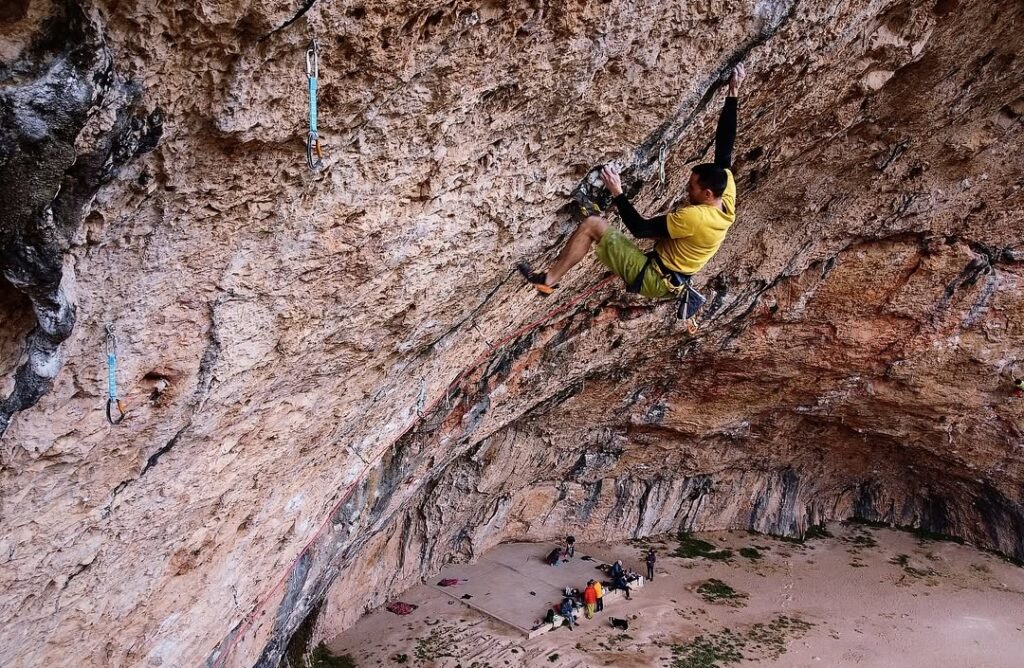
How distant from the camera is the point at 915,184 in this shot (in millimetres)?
7445

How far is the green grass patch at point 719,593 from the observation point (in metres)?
12.2

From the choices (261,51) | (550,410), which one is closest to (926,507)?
(550,410)

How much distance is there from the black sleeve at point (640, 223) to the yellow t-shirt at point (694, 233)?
0.06 metres

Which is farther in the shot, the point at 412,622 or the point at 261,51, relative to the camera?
the point at 412,622

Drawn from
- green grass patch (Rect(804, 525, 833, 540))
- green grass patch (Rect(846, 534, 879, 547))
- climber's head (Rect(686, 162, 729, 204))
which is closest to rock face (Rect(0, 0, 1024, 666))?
climber's head (Rect(686, 162, 729, 204))

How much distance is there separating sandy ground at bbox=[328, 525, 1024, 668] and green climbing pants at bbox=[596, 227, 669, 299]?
7424 millimetres

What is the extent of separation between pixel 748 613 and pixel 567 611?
133 inches

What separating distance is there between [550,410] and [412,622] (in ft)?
13.5

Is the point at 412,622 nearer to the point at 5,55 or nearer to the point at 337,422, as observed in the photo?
the point at 337,422

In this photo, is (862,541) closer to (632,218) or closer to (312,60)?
(632,218)

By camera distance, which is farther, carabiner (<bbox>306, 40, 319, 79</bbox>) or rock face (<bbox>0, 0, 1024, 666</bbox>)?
carabiner (<bbox>306, 40, 319, 79</bbox>)

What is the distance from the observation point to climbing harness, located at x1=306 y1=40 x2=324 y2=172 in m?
2.78

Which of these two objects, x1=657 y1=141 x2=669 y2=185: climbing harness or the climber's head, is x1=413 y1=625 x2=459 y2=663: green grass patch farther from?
the climber's head

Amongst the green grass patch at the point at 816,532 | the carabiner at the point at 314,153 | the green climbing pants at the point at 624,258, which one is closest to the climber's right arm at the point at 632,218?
the green climbing pants at the point at 624,258
